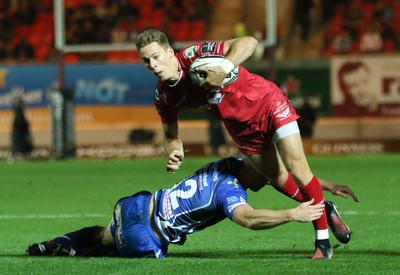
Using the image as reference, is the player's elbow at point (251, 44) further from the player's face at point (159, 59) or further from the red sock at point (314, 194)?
the red sock at point (314, 194)

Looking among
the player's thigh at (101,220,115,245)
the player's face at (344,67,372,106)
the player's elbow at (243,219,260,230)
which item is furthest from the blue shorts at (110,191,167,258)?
the player's face at (344,67,372,106)

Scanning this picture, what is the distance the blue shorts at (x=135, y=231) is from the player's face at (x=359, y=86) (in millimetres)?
17188

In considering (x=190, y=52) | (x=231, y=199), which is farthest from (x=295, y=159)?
(x=190, y=52)

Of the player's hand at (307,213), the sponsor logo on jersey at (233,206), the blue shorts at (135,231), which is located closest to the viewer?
the player's hand at (307,213)

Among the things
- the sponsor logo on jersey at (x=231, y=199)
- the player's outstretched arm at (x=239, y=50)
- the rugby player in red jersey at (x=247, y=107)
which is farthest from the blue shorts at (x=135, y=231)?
the player's outstretched arm at (x=239, y=50)

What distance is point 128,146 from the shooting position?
84.7 ft

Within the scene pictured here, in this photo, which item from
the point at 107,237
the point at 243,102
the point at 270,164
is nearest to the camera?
the point at 243,102

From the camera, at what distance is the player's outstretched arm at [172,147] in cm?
892

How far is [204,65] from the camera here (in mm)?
8375

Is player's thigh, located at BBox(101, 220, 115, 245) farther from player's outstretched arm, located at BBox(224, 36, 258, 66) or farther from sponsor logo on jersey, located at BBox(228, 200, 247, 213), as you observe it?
player's outstretched arm, located at BBox(224, 36, 258, 66)

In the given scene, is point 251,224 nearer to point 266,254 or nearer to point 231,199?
point 231,199

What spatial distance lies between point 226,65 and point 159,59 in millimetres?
593

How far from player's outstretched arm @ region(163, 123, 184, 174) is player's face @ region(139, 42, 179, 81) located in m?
0.68

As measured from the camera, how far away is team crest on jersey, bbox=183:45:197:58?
8707mm
